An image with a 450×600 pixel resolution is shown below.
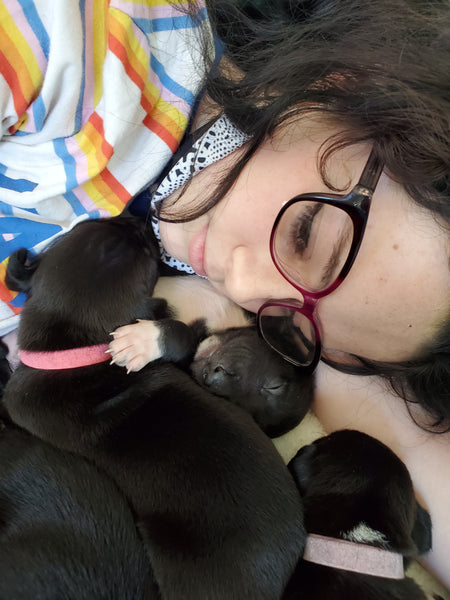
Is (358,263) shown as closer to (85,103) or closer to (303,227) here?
(303,227)

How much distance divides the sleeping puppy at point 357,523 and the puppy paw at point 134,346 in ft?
1.33

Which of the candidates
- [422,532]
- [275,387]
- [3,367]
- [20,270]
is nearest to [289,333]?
[275,387]

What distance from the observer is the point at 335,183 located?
81 centimetres

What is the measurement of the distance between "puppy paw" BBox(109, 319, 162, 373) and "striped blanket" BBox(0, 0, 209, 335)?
0.26 meters

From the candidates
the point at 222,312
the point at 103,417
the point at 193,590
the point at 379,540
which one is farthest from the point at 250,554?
the point at 222,312

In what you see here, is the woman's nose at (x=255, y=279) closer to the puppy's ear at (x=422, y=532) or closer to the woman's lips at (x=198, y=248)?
the woman's lips at (x=198, y=248)

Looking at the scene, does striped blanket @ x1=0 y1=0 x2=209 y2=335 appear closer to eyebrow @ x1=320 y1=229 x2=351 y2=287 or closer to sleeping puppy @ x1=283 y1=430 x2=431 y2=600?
eyebrow @ x1=320 y1=229 x2=351 y2=287

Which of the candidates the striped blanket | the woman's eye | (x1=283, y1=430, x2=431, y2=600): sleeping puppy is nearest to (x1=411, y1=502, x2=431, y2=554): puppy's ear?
(x1=283, y1=430, x2=431, y2=600): sleeping puppy

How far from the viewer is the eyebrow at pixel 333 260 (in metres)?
0.81

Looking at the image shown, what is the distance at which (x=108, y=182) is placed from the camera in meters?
1.04

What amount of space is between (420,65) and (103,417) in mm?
850

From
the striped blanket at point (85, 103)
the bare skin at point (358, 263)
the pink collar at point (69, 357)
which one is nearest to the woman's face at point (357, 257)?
the bare skin at point (358, 263)

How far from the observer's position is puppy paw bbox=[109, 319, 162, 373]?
3.37 ft

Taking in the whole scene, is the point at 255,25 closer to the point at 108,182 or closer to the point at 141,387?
the point at 108,182
